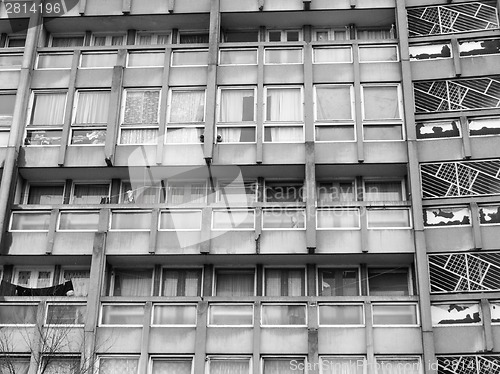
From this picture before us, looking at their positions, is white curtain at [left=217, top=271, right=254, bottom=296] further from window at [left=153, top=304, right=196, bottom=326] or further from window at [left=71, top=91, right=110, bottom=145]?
window at [left=71, top=91, right=110, bottom=145]

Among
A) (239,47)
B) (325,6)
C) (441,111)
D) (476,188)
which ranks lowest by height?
(476,188)

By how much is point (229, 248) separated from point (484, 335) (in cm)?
790

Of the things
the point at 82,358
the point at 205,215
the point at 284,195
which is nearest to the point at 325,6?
the point at 284,195

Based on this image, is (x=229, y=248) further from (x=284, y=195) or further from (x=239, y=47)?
(x=239, y=47)

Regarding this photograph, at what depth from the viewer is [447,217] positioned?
2341cm

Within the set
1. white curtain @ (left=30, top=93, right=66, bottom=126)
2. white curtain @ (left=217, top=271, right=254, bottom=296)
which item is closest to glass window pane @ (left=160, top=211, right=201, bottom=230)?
white curtain @ (left=217, top=271, right=254, bottom=296)

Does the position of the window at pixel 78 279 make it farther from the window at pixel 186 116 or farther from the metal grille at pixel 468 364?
the metal grille at pixel 468 364

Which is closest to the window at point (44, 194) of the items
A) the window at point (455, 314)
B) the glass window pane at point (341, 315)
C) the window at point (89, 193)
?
the window at point (89, 193)

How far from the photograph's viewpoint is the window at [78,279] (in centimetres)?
2392

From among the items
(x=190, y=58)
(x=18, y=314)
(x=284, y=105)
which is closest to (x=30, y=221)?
(x=18, y=314)

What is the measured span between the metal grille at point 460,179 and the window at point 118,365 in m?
10.4

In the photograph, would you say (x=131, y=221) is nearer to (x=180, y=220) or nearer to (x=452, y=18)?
(x=180, y=220)

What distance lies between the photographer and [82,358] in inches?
847

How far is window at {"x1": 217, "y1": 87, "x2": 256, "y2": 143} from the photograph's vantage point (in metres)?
24.9
